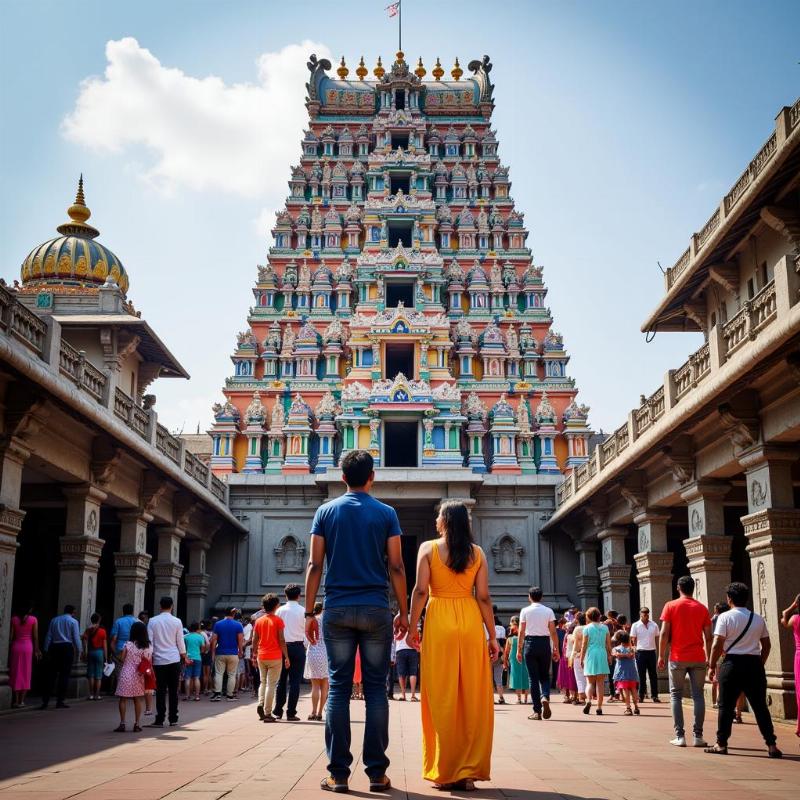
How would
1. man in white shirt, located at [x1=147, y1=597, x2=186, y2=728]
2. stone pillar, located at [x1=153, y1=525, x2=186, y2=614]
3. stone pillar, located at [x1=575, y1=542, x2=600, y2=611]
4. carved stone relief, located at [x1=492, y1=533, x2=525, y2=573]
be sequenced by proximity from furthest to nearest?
carved stone relief, located at [x1=492, y1=533, x2=525, y2=573], stone pillar, located at [x1=575, y1=542, x2=600, y2=611], stone pillar, located at [x1=153, y1=525, x2=186, y2=614], man in white shirt, located at [x1=147, y1=597, x2=186, y2=728]

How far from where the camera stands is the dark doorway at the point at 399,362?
34938 millimetres

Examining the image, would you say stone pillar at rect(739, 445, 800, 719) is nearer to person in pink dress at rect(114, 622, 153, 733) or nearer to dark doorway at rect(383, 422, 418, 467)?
person in pink dress at rect(114, 622, 153, 733)

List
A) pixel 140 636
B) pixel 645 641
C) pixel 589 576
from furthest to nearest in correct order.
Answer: pixel 589 576, pixel 645 641, pixel 140 636

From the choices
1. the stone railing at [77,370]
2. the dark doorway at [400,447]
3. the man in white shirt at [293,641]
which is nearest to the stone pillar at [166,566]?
the stone railing at [77,370]

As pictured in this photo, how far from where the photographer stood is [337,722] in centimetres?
609

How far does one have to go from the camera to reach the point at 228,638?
16859 millimetres

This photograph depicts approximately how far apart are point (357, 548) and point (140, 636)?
6.15m

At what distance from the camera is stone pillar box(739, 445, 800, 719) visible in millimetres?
12742

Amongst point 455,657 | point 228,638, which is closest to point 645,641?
point 228,638

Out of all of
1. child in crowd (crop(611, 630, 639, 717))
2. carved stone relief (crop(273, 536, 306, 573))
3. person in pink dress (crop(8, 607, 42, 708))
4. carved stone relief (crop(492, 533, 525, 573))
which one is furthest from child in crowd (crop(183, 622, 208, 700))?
carved stone relief (crop(492, 533, 525, 573))

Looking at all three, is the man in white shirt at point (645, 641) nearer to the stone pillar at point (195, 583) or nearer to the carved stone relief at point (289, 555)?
the carved stone relief at point (289, 555)

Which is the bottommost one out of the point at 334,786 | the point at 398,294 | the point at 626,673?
the point at 334,786

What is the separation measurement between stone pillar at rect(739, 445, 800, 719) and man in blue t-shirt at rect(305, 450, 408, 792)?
8446mm

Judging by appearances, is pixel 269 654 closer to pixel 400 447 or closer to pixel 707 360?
pixel 707 360
